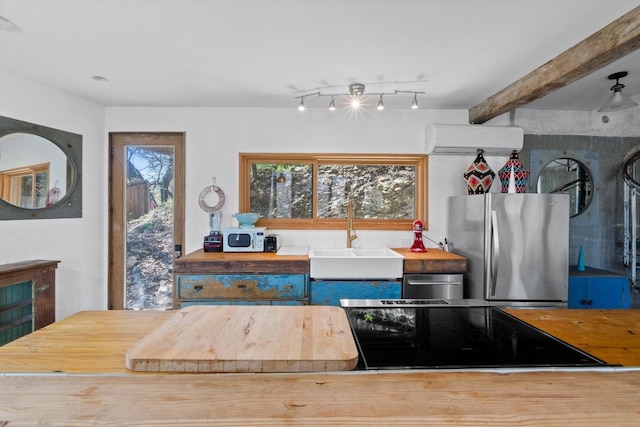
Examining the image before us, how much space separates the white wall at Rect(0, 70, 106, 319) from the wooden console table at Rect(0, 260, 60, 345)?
0.80ft

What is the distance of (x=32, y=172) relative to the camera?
2.62m

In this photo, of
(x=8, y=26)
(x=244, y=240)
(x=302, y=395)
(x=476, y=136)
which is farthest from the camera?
(x=476, y=136)

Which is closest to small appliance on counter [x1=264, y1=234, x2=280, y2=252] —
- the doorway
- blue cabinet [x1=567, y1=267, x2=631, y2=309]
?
the doorway

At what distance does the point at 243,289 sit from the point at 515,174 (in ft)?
8.38

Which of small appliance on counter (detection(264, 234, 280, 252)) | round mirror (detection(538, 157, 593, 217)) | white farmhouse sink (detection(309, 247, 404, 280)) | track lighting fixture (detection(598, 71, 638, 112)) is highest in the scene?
track lighting fixture (detection(598, 71, 638, 112))

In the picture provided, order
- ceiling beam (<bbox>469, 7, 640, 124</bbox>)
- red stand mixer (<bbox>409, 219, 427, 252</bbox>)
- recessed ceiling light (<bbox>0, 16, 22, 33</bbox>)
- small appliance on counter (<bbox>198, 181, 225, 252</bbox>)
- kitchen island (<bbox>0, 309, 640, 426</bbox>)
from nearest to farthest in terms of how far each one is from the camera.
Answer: kitchen island (<bbox>0, 309, 640, 426</bbox>) → ceiling beam (<bbox>469, 7, 640, 124</bbox>) → recessed ceiling light (<bbox>0, 16, 22, 33</bbox>) → red stand mixer (<bbox>409, 219, 427, 252</bbox>) → small appliance on counter (<bbox>198, 181, 225, 252</bbox>)

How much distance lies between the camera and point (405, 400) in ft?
2.32

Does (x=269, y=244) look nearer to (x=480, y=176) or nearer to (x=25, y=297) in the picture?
(x=25, y=297)

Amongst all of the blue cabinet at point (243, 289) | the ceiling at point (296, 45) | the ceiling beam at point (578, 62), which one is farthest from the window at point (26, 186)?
the ceiling beam at point (578, 62)

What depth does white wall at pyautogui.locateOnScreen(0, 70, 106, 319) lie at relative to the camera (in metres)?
2.49

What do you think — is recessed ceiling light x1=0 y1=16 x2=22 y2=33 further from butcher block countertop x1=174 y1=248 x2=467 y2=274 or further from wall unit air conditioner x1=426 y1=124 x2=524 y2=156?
wall unit air conditioner x1=426 y1=124 x2=524 y2=156

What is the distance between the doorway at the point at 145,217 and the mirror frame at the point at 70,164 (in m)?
0.31

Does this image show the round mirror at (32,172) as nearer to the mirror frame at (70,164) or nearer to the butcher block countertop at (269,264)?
the mirror frame at (70,164)

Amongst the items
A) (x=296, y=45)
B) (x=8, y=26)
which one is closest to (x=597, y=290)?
(x=296, y=45)
